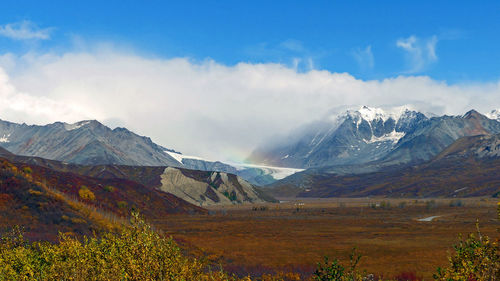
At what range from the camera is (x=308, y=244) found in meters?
100

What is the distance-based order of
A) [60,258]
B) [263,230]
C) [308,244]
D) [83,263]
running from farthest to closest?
1. [263,230]
2. [308,244]
3. [60,258]
4. [83,263]

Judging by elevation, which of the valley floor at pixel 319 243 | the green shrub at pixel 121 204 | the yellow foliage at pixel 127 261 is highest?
the yellow foliage at pixel 127 261

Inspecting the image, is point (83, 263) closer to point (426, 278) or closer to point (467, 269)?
point (467, 269)

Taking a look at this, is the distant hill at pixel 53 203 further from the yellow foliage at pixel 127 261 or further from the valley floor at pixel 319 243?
the yellow foliage at pixel 127 261

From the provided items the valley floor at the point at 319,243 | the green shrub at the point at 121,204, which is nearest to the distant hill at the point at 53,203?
the green shrub at the point at 121,204

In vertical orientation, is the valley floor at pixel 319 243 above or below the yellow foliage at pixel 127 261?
below

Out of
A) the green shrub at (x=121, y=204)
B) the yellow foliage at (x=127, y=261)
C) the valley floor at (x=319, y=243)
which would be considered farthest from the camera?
the green shrub at (x=121, y=204)

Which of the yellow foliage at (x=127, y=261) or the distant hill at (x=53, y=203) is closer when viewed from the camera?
the yellow foliage at (x=127, y=261)

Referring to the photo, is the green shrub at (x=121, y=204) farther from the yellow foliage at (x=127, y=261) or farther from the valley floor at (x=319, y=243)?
the yellow foliage at (x=127, y=261)

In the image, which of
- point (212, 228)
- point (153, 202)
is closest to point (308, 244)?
point (212, 228)

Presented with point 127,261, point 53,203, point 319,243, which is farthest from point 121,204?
point 127,261

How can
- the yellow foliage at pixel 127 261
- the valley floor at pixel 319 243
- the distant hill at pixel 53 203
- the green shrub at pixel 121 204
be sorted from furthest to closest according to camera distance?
the green shrub at pixel 121 204 < the distant hill at pixel 53 203 < the valley floor at pixel 319 243 < the yellow foliage at pixel 127 261

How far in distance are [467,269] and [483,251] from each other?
1.93m

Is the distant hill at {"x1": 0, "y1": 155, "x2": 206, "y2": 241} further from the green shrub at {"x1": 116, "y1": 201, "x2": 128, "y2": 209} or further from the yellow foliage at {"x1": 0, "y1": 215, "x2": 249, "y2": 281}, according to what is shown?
the yellow foliage at {"x1": 0, "y1": 215, "x2": 249, "y2": 281}
